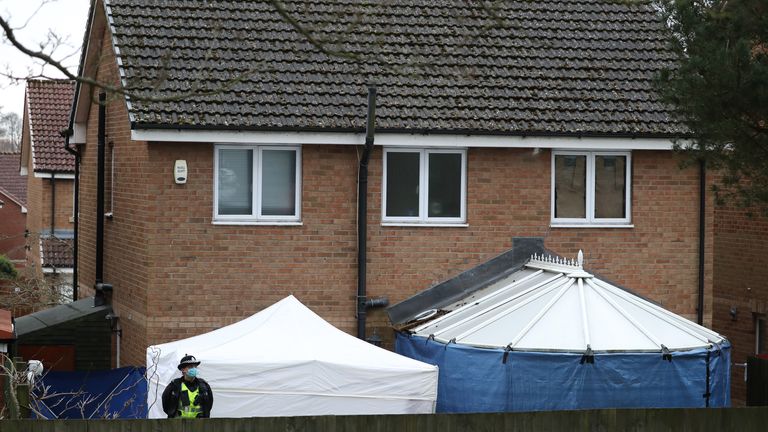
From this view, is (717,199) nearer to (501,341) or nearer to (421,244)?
(501,341)

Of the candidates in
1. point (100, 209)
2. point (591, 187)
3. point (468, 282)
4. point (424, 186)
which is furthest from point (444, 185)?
point (100, 209)

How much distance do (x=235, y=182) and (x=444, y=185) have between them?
303 centimetres

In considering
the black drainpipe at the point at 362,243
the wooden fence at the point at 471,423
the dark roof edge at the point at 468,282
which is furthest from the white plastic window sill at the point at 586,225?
the wooden fence at the point at 471,423

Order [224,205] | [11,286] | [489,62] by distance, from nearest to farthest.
Answer: [224,205] → [489,62] → [11,286]

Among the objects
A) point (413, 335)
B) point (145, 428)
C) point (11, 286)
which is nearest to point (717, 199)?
point (413, 335)

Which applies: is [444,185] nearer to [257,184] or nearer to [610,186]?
[610,186]

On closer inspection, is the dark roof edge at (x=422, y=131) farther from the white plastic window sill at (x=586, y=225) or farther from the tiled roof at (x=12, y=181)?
the tiled roof at (x=12, y=181)

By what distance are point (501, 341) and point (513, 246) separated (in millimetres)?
3323

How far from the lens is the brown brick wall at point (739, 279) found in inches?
859

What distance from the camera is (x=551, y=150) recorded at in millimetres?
18047

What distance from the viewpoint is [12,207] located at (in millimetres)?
54656

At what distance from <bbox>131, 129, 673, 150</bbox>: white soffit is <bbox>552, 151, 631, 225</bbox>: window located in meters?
0.40

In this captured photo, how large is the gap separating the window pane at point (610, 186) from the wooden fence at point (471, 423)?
580cm

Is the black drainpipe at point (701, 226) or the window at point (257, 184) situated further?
the black drainpipe at point (701, 226)
